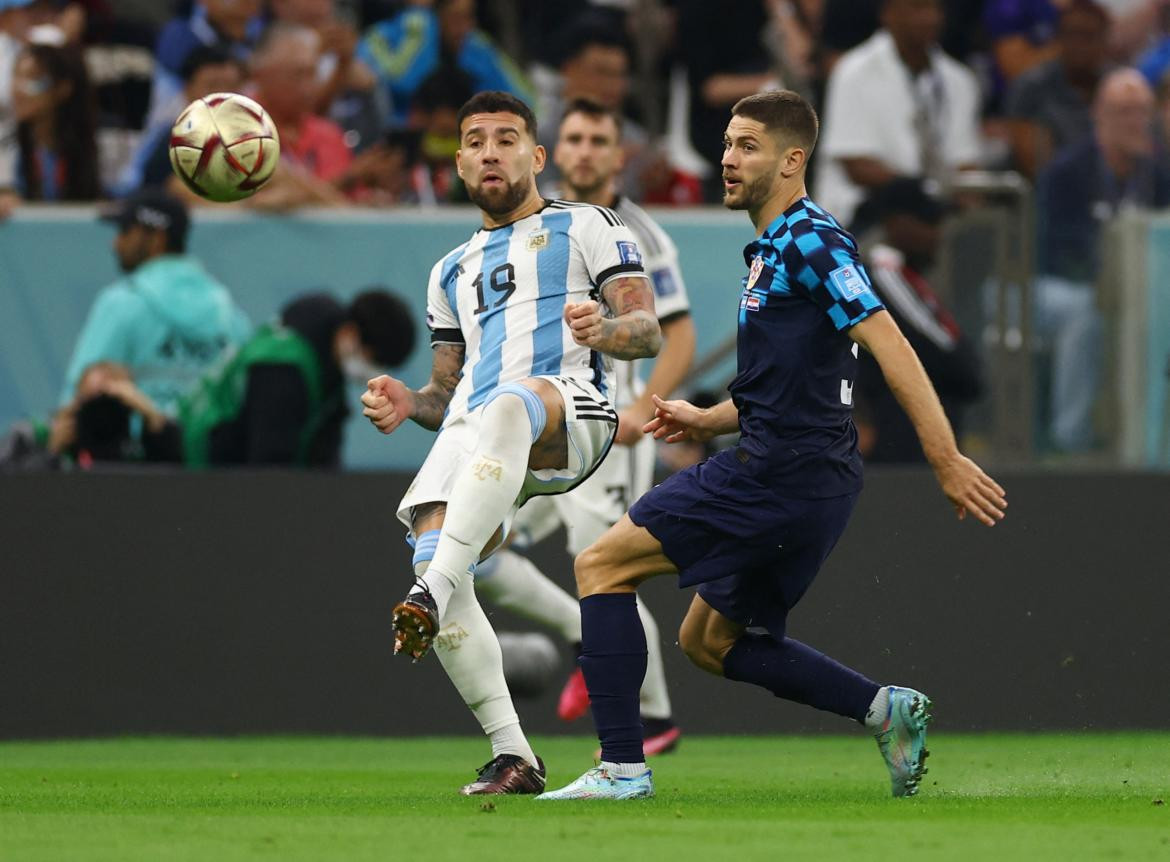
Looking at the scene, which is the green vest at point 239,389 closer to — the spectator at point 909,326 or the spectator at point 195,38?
the spectator at point 195,38

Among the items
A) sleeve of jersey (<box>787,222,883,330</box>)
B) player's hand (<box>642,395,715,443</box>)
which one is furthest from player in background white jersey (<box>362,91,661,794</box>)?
sleeve of jersey (<box>787,222,883,330</box>)

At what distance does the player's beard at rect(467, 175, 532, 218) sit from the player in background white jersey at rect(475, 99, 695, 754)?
1934mm

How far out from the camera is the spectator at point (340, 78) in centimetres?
1277

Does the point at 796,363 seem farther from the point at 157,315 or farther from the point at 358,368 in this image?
the point at 157,315

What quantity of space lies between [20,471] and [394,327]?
1974 mm

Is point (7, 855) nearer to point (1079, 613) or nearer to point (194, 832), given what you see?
point (194, 832)

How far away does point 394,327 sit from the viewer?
35.4 ft

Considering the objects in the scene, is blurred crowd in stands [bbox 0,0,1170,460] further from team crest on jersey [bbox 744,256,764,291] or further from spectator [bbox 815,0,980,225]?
team crest on jersey [bbox 744,256,764,291]

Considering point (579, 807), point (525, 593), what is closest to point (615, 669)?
point (579, 807)

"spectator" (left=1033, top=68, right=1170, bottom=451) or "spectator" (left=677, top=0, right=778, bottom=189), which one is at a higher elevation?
"spectator" (left=677, top=0, right=778, bottom=189)

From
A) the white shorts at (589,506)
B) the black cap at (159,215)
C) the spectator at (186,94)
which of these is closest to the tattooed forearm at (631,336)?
the white shorts at (589,506)

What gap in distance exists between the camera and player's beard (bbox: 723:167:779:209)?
655cm

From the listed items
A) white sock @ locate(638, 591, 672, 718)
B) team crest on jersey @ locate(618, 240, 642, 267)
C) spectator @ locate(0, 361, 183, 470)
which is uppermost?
team crest on jersey @ locate(618, 240, 642, 267)

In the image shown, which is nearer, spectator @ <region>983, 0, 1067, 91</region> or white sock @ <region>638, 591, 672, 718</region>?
white sock @ <region>638, 591, 672, 718</region>
